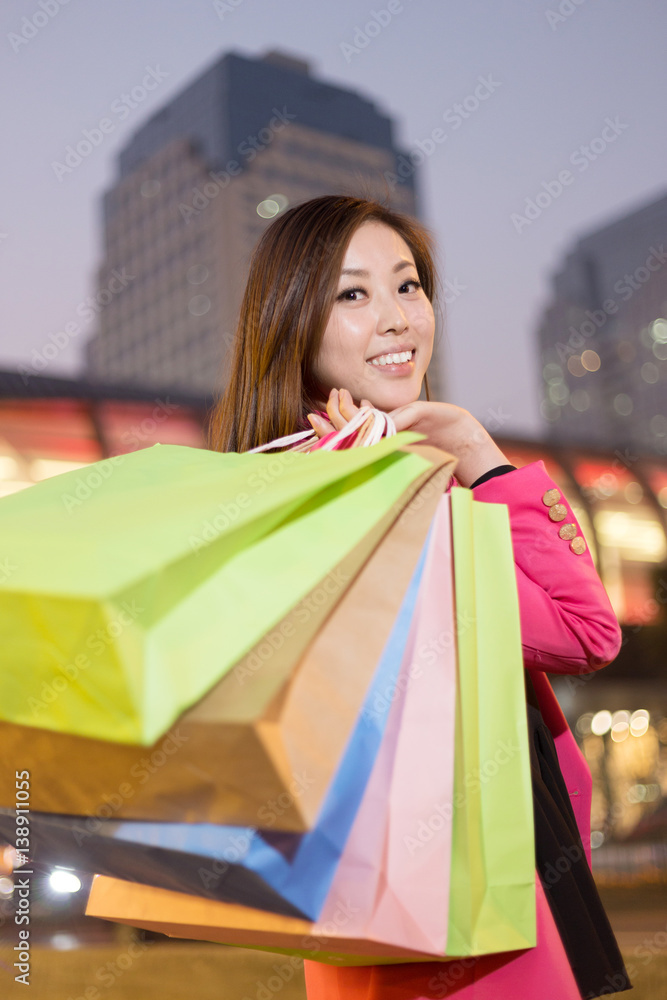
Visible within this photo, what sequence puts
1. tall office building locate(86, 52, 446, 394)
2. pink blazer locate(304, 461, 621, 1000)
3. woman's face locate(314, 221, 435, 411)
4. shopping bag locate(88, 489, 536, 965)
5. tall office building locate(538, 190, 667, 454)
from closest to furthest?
shopping bag locate(88, 489, 536, 965)
pink blazer locate(304, 461, 621, 1000)
woman's face locate(314, 221, 435, 411)
tall office building locate(538, 190, 667, 454)
tall office building locate(86, 52, 446, 394)

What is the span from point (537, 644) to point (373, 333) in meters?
0.62

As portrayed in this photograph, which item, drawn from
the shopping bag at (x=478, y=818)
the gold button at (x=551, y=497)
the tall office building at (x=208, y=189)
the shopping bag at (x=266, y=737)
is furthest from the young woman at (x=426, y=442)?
the tall office building at (x=208, y=189)

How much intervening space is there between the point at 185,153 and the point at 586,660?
70.8 meters

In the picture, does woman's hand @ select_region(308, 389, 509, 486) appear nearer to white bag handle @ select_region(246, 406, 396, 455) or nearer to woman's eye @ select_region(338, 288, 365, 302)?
white bag handle @ select_region(246, 406, 396, 455)

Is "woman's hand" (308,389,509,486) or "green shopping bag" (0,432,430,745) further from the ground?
"woman's hand" (308,389,509,486)

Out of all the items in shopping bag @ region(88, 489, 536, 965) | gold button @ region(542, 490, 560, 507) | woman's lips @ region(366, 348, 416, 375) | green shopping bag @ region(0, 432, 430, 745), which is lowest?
shopping bag @ region(88, 489, 536, 965)

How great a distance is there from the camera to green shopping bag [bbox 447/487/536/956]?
0.80 meters

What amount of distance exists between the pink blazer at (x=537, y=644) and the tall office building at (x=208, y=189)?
191 feet

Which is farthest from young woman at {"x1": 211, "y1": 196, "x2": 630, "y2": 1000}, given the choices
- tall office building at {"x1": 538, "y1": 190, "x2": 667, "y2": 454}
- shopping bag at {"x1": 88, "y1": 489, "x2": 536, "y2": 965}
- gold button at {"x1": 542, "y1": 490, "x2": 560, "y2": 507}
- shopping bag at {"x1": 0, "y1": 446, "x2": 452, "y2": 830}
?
tall office building at {"x1": 538, "y1": 190, "x2": 667, "y2": 454}

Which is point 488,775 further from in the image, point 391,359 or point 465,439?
point 391,359

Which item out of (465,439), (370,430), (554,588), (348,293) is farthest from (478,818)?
(348,293)

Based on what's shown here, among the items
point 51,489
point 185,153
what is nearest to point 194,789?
point 51,489

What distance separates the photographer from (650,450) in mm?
11281

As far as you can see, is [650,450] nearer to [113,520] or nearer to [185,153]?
[113,520]
